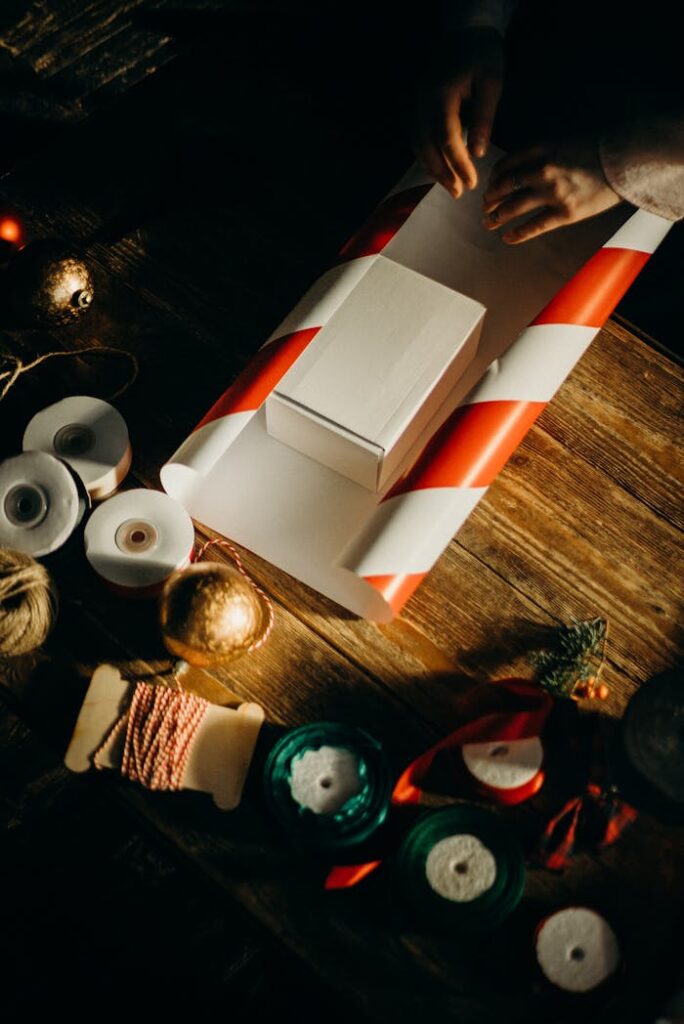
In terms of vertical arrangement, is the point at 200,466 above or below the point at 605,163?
below

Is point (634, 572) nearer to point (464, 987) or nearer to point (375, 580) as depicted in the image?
point (375, 580)

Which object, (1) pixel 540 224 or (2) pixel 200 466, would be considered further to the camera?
(1) pixel 540 224

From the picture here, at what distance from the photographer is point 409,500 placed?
2.59ft

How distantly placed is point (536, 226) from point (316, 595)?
1.59 ft

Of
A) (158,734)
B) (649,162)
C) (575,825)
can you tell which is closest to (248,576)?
(158,734)

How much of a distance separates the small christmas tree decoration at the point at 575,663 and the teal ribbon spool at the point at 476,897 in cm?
15

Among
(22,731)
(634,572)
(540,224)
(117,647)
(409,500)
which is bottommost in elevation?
(22,731)

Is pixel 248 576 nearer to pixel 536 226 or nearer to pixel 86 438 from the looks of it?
pixel 86 438

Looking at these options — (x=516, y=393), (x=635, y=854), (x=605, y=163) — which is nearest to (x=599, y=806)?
(x=635, y=854)

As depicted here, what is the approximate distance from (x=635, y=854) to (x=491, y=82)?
858 millimetres

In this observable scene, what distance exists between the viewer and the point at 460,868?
2.44ft

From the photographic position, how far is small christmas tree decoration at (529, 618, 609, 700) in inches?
32.4

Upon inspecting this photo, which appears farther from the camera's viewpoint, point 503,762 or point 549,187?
point 549,187

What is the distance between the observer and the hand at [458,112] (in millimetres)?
909
